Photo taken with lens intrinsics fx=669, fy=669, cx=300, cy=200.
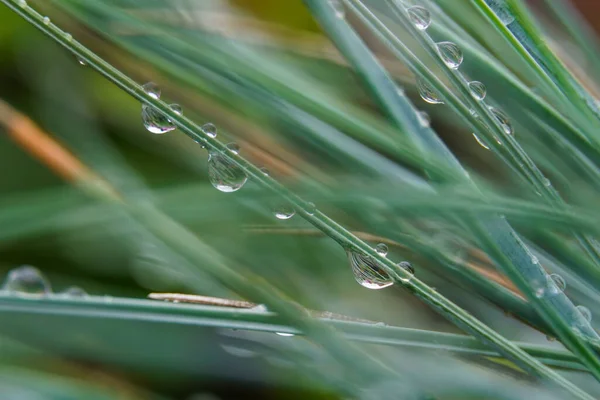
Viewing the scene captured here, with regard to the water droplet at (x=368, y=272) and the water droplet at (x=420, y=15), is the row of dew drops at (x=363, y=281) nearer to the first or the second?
the water droplet at (x=368, y=272)

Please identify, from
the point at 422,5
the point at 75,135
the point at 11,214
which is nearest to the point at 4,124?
the point at 75,135

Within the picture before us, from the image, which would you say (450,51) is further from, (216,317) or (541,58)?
(216,317)

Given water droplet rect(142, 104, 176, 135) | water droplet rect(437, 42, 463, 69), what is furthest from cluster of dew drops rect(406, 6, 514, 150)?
water droplet rect(142, 104, 176, 135)

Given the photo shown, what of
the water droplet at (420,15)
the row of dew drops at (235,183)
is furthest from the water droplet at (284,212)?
the water droplet at (420,15)

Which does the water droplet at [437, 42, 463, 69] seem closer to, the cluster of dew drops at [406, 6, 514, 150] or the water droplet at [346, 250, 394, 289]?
the cluster of dew drops at [406, 6, 514, 150]

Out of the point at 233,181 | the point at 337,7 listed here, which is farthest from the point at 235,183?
the point at 337,7

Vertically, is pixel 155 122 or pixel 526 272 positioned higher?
pixel 155 122
